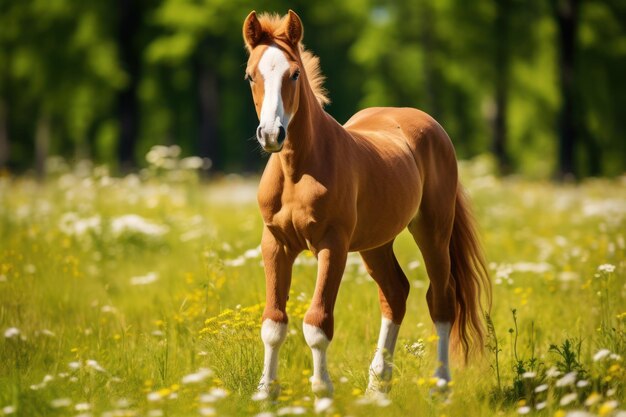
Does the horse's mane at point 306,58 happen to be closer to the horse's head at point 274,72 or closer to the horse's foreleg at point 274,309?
the horse's head at point 274,72

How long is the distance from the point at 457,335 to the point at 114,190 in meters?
8.23

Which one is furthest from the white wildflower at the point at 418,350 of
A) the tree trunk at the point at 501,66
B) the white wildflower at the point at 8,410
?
the tree trunk at the point at 501,66

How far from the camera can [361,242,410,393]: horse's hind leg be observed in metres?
4.79

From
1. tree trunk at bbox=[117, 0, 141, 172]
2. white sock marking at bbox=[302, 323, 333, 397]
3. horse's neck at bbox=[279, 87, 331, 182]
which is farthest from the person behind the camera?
tree trunk at bbox=[117, 0, 141, 172]

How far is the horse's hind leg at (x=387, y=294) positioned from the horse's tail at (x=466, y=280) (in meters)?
0.45

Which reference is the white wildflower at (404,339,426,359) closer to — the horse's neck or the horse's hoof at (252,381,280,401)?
the horse's hoof at (252,381,280,401)

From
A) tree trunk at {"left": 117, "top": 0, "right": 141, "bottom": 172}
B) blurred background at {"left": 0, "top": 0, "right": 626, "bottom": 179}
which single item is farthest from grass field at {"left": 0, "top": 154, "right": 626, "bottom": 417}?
blurred background at {"left": 0, "top": 0, "right": 626, "bottom": 179}

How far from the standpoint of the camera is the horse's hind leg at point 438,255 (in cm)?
491

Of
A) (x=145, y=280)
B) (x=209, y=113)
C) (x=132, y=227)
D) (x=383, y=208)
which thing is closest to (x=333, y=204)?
(x=383, y=208)

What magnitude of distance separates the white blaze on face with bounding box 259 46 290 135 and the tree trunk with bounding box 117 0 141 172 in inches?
723

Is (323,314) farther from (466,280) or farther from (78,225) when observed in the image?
(78,225)

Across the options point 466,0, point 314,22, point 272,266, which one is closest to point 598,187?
point 466,0

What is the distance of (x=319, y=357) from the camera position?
3916 mm

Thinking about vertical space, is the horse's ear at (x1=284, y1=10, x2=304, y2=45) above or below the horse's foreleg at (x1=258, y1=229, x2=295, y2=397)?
above
